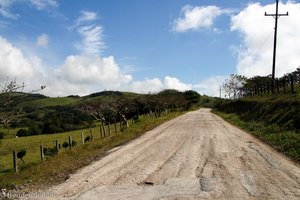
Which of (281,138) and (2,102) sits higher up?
(2,102)

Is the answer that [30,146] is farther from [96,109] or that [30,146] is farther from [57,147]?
[57,147]

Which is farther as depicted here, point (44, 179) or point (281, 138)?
point (281, 138)

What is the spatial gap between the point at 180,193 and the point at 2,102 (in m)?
6.01

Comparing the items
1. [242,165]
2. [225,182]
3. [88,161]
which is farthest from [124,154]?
[225,182]

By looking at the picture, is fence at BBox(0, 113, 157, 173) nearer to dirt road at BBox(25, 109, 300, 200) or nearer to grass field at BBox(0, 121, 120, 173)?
grass field at BBox(0, 121, 120, 173)

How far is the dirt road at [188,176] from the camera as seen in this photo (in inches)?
406

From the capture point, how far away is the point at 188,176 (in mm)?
12469

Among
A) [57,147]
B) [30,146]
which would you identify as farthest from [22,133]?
[57,147]

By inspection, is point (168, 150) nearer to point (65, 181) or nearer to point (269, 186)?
point (65, 181)

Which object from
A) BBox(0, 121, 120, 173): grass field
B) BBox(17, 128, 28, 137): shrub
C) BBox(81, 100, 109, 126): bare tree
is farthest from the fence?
BBox(17, 128, 28, 137): shrub

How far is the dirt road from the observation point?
1031cm

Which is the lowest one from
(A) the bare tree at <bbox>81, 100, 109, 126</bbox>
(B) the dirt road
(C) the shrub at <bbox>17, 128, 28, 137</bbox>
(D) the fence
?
(C) the shrub at <bbox>17, 128, 28, 137</bbox>

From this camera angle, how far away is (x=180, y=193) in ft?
33.6

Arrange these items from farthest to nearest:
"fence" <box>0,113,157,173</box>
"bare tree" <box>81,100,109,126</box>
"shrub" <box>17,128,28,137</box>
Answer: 1. "shrub" <box>17,128,28,137</box>
2. "bare tree" <box>81,100,109,126</box>
3. "fence" <box>0,113,157,173</box>
